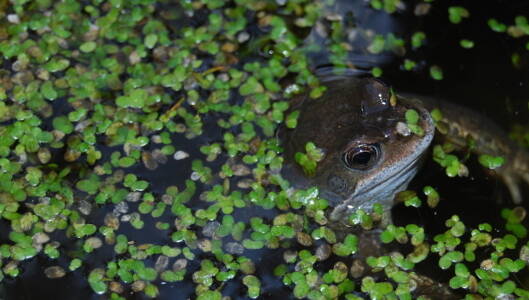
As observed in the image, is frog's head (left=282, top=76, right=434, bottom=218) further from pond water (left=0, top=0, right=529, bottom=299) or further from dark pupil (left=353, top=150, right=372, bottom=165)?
pond water (left=0, top=0, right=529, bottom=299)

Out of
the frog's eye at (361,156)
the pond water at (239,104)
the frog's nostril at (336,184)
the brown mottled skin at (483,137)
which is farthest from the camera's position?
the brown mottled skin at (483,137)

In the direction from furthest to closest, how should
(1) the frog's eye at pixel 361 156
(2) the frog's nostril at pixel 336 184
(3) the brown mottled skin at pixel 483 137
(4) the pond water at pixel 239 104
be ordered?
(3) the brown mottled skin at pixel 483 137 → (2) the frog's nostril at pixel 336 184 → (1) the frog's eye at pixel 361 156 → (4) the pond water at pixel 239 104

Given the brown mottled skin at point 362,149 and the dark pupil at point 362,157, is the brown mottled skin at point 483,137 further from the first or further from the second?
the dark pupil at point 362,157

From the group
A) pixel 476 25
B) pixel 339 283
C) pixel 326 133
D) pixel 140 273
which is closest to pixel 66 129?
pixel 140 273

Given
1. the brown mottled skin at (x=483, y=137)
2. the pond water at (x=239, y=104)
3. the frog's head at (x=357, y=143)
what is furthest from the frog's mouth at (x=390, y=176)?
the brown mottled skin at (x=483, y=137)

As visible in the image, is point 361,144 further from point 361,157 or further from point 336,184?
point 336,184

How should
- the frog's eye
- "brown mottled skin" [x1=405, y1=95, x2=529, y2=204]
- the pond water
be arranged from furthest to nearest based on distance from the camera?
"brown mottled skin" [x1=405, y1=95, x2=529, y2=204] → the frog's eye → the pond water

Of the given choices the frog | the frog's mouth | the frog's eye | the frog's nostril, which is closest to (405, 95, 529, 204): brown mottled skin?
the frog

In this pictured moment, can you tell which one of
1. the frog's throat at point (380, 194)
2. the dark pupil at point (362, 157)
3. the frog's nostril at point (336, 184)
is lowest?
the frog's throat at point (380, 194)
